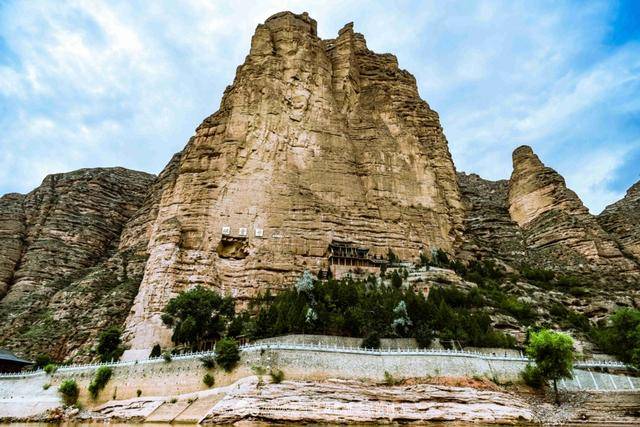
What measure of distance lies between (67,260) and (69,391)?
45.9 metres

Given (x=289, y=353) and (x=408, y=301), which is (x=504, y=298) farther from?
(x=289, y=353)

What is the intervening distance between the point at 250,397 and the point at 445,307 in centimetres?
2613

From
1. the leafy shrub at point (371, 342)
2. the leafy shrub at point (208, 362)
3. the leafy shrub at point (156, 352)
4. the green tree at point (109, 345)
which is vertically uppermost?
the green tree at point (109, 345)

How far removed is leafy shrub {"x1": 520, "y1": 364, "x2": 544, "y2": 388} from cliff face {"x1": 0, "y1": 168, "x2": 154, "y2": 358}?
159ft

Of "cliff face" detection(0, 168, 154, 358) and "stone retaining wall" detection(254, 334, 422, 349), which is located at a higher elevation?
"cliff face" detection(0, 168, 154, 358)

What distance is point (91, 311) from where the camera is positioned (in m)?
66.6

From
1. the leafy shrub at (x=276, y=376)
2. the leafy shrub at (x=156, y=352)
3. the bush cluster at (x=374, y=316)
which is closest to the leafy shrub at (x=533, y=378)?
the bush cluster at (x=374, y=316)

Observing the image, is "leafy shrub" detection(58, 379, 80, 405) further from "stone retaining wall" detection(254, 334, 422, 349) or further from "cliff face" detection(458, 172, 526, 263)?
"cliff face" detection(458, 172, 526, 263)

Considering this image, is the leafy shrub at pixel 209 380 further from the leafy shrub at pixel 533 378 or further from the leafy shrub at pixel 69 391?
the leafy shrub at pixel 533 378

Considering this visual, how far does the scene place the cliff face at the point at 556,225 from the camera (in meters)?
81.0

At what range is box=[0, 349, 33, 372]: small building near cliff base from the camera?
51750 millimetres

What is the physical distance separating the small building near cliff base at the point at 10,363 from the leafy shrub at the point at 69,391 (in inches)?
454

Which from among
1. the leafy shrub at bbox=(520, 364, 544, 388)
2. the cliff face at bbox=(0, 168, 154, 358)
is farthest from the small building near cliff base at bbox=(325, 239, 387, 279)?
the cliff face at bbox=(0, 168, 154, 358)

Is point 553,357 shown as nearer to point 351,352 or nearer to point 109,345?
point 351,352
